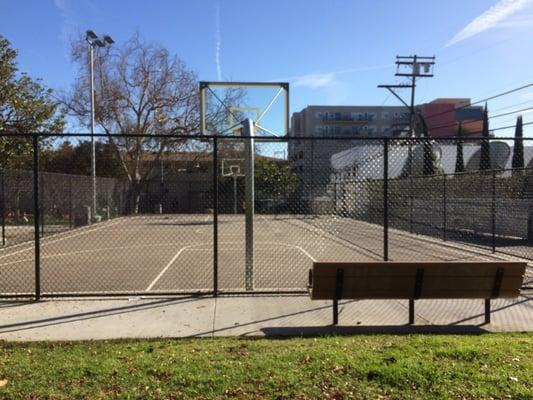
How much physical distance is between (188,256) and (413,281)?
8526 mm

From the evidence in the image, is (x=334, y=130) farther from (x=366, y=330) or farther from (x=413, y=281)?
(x=366, y=330)

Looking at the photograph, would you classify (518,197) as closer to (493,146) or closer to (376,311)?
(376,311)

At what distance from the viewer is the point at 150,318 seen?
7191 millimetres

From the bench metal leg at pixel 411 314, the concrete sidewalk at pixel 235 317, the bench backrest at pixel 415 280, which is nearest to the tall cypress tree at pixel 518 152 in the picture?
the concrete sidewalk at pixel 235 317

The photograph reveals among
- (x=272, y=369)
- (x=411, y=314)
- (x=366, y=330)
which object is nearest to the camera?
(x=272, y=369)

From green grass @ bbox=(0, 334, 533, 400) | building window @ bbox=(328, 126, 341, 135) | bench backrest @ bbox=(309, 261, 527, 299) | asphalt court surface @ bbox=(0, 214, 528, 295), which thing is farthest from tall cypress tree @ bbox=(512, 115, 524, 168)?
building window @ bbox=(328, 126, 341, 135)

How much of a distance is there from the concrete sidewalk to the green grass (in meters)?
0.55

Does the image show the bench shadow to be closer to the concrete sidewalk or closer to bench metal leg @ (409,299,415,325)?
the concrete sidewalk

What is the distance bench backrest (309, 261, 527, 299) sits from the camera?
675 cm

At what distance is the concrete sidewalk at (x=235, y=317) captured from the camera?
6574 millimetres

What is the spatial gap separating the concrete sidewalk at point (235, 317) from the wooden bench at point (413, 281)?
14.9 inches

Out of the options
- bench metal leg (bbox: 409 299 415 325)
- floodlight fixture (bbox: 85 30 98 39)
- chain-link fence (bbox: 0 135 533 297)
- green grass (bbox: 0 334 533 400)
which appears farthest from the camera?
floodlight fixture (bbox: 85 30 98 39)

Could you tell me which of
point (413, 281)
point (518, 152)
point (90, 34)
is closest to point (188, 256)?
point (413, 281)

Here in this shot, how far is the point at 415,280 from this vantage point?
6.87 meters
